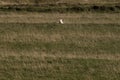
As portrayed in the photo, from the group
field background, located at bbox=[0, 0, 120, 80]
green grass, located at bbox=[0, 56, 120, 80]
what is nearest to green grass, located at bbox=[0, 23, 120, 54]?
field background, located at bbox=[0, 0, 120, 80]

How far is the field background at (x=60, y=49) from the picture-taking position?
12.5 meters

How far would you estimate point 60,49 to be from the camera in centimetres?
1645

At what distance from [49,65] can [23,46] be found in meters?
3.95

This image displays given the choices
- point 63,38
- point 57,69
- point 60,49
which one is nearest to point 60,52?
point 60,49

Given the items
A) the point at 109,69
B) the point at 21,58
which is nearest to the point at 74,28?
the point at 21,58

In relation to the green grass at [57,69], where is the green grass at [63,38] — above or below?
below

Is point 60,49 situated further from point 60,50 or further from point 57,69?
point 57,69

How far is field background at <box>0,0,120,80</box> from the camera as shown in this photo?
12.5 metres

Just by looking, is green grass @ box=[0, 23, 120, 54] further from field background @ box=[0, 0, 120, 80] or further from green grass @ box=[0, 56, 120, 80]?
green grass @ box=[0, 56, 120, 80]

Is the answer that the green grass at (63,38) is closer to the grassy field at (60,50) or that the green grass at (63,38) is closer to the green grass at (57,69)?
the grassy field at (60,50)

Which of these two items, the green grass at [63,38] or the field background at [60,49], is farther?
the green grass at [63,38]

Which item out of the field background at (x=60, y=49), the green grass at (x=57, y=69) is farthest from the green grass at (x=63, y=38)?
the green grass at (x=57, y=69)

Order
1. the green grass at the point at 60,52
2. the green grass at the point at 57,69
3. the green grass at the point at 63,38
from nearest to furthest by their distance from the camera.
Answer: the green grass at the point at 57,69 < the green grass at the point at 60,52 < the green grass at the point at 63,38

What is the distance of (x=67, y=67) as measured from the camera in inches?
520
